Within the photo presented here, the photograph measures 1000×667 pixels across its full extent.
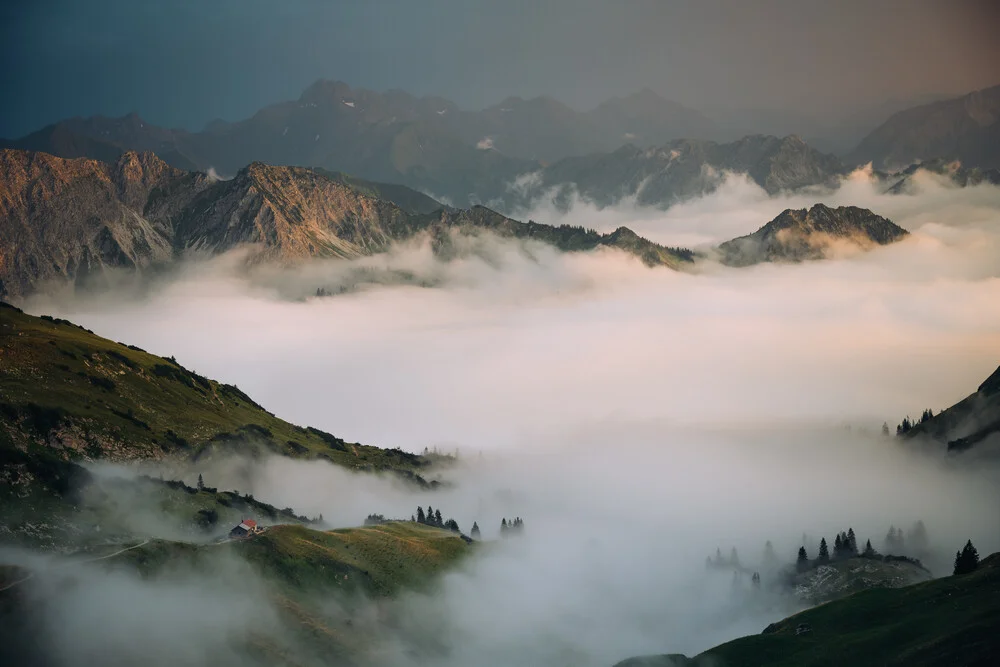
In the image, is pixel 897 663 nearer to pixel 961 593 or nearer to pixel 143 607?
pixel 961 593

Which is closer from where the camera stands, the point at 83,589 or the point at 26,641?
the point at 26,641

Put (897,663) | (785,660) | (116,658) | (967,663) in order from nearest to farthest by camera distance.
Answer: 1. (967,663)
2. (897,663)
3. (116,658)
4. (785,660)

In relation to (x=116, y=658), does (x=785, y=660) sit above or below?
below

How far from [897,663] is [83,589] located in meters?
160

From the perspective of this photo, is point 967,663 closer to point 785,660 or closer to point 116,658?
point 785,660

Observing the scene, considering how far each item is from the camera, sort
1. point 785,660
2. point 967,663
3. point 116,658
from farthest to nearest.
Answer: point 785,660
point 116,658
point 967,663

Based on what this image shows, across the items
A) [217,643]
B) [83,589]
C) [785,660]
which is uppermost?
[83,589]

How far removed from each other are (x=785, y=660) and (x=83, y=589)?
482 feet

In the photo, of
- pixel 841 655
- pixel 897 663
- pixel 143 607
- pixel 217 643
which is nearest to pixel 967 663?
pixel 897 663

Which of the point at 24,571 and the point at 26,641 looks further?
the point at 24,571

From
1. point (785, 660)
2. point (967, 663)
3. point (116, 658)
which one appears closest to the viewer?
point (967, 663)

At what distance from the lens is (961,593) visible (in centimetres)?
18812

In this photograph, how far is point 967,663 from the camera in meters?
150

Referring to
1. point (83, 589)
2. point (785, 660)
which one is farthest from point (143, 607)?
point (785, 660)
